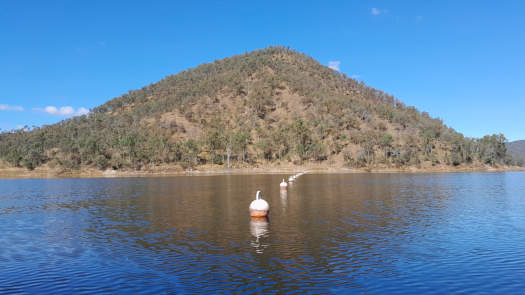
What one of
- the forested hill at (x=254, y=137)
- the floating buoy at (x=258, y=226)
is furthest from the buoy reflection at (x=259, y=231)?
the forested hill at (x=254, y=137)

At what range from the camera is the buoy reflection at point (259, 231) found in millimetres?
21016

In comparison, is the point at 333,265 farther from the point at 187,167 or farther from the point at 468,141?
the point at 468,141

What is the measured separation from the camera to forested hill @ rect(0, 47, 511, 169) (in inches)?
5423

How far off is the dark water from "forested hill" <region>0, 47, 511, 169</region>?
345ft

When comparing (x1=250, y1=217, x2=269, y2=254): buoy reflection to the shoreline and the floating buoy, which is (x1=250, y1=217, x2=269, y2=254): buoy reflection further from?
the shoreline

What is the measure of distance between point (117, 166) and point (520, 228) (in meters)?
127

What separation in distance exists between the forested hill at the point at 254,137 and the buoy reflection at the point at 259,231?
109 m

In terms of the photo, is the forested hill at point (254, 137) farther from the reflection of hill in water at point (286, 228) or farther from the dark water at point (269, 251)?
the dark water at point (269, 251)

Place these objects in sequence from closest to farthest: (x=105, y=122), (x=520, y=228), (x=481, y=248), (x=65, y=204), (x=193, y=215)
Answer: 1. (x=481, y=248)
2. (x=520, y=228)
3. (x=193, y=215)
4. (x=65, y=204)
5. (x=105, y=122)

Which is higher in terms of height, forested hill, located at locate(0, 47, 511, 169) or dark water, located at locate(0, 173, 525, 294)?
forested hill, located at locate(0, 47, 511, 169)

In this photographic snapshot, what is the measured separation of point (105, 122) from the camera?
609ft

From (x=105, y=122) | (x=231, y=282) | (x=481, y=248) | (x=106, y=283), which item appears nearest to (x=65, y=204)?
(x=106, y=283)


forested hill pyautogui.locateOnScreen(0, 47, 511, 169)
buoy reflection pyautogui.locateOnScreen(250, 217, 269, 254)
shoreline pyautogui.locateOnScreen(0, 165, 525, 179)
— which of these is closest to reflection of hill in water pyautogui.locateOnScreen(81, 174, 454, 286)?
buoy reflection pyautogui.locateOnScreen(250, 217, 269, 254)

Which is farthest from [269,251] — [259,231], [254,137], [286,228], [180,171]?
[254,137]
